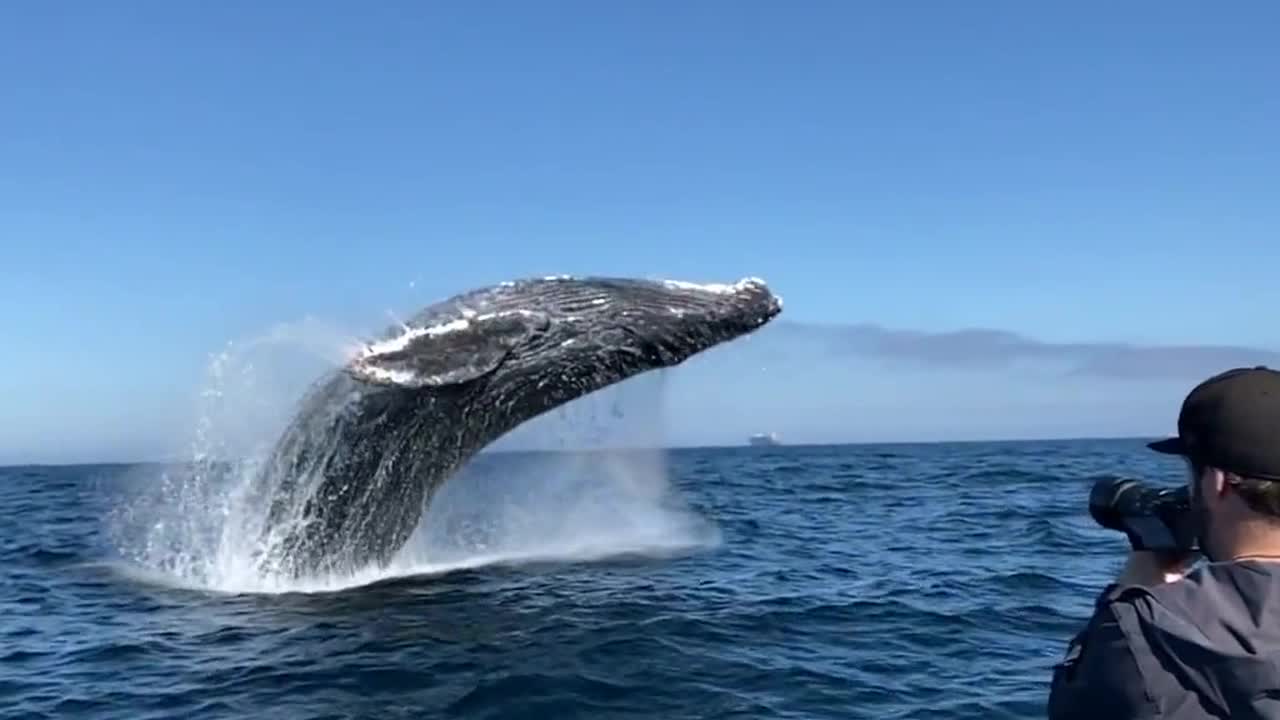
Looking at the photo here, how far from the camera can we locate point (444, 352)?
29.9 feet

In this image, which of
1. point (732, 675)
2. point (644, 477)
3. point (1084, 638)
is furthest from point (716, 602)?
point (644, 477)

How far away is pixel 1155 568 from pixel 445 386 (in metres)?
7.52

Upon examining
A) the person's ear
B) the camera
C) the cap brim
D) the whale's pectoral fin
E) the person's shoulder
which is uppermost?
the whale's pectoral fin

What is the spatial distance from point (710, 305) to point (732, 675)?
3.34 meters

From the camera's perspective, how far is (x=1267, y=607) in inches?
100

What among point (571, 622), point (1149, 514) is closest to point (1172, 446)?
point (1149, 514)

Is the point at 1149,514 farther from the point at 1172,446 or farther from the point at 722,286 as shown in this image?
the point at 722,286

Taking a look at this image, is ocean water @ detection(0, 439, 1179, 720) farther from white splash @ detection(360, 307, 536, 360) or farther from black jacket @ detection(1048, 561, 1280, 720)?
black jacket @ detection(1048, 561, 1280, 720)

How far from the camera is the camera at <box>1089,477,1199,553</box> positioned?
2883mm

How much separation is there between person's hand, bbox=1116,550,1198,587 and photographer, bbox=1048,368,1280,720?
6.5 inches

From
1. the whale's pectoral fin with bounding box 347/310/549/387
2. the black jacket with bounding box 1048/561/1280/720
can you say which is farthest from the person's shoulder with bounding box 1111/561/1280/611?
the whale's pectoral fin with bounding box 347/310/549/387

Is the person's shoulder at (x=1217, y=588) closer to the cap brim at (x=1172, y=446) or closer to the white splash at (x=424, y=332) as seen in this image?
the cap brim at (x=1172, y=446)

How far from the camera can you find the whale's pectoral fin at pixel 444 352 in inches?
350

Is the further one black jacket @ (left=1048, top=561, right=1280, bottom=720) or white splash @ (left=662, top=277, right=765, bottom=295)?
white splash @ (left=662, top=277, right=765, bottom=295)
